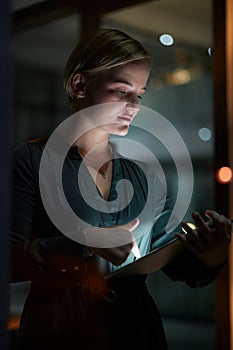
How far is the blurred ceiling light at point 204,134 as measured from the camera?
1.66 meters

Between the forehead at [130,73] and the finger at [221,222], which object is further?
the finger at [221,222]

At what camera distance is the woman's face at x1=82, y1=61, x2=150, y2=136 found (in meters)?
1.39

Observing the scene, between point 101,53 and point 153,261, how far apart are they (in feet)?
1.54

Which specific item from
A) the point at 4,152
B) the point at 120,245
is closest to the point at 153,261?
the point at 120,245

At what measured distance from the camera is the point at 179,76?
1.64 metres

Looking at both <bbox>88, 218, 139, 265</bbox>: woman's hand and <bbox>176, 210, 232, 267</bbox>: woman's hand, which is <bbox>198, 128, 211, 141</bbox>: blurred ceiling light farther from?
<bbox>88, 218, 139, 265</bbox>: woman's hand

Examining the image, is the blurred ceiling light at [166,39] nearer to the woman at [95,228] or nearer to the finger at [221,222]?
the woman at [95,228]

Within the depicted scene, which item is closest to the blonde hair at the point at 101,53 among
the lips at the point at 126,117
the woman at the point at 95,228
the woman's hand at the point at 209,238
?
the woman at the point at 95,228

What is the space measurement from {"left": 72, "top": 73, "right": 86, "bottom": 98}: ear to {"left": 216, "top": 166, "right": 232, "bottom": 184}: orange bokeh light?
488 millimetres

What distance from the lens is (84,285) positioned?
1358 mm

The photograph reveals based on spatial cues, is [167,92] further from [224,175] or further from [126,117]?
[224,175]

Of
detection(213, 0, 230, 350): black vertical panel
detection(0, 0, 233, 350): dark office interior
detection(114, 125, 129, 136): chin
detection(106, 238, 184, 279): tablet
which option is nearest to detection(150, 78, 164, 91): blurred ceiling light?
detection(0, 0, 233, 350): dark office interior

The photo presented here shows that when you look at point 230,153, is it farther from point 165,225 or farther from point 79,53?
point 79,53

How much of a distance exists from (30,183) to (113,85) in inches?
11.4
